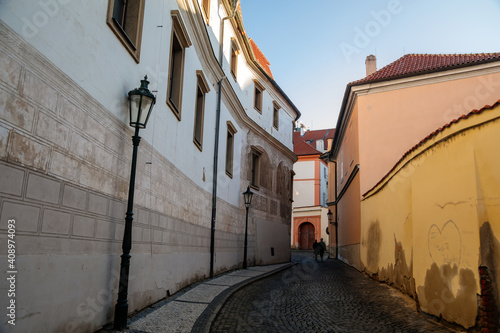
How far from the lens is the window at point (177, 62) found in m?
8.35

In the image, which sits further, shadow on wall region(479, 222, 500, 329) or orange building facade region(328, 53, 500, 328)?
orange building facade region(328, 53, 500, 328)

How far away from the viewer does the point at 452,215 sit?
5.83 m

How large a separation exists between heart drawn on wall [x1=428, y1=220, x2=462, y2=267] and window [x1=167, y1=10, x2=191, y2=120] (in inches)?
216

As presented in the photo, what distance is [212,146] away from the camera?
12180 mm

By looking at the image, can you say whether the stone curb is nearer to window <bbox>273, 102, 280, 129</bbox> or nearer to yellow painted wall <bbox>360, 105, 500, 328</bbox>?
yellow painted wall <bbox>360, 105, 500, 328</bbox>

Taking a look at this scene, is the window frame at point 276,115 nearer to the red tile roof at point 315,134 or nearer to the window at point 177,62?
the window at point 177,62

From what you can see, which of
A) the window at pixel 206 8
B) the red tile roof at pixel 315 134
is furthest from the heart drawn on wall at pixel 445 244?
the red tile roof at pixel 315 134

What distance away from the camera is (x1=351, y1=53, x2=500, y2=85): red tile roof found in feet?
48.4

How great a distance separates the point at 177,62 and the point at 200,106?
2.43 metres

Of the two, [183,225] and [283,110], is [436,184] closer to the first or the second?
[183,225]

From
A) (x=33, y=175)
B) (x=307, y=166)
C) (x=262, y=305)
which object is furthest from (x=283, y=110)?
(x=307, y=166)

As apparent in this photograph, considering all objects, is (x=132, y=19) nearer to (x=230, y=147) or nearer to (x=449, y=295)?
(x=449, y=295)

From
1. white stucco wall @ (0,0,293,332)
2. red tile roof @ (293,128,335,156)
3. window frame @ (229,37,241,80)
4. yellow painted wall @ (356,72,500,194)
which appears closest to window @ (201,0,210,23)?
white stucco wall @ (0,0,293,332)

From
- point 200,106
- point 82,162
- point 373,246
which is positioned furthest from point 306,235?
point 82,162
